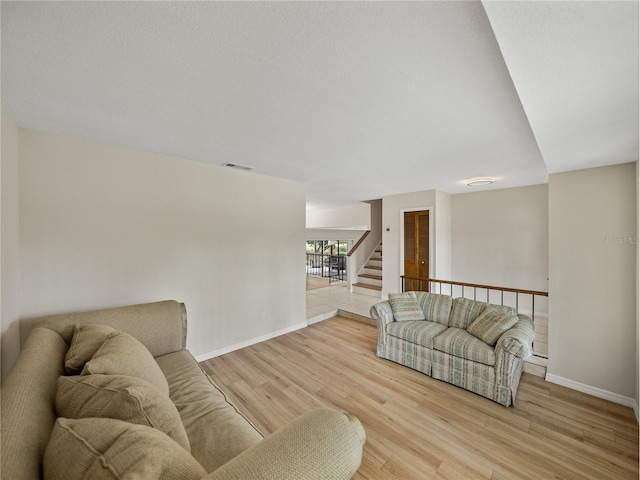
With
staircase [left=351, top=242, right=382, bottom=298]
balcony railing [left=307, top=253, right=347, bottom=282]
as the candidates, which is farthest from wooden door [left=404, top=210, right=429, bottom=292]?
balcony railing [left=307, top=253, right=347, bottom=282]

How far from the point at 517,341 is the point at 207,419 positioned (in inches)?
99.8

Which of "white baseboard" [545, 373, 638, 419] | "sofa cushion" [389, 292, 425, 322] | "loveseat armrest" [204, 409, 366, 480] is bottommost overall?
"white baseboard" [545, 373, 638, 419]

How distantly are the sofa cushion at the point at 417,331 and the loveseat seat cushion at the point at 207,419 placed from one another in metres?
2.07

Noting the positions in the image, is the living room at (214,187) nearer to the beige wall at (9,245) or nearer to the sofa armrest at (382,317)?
the beige wall at (9,245)

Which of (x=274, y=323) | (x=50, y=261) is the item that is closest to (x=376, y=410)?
(x=274, y=323)

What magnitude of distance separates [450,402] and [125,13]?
3433 millimetres

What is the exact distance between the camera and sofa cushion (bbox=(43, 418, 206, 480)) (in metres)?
0.62

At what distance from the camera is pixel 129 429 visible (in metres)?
0.75

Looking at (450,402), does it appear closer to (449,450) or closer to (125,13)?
(449,450)

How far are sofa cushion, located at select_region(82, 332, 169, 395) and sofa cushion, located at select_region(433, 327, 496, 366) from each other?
251cm

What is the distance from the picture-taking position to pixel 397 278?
217 inches

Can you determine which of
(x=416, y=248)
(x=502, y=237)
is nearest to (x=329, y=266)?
(x=416, y=248)

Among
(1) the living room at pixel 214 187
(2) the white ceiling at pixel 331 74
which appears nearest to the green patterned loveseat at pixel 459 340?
(1) the living room at pixel 214 187

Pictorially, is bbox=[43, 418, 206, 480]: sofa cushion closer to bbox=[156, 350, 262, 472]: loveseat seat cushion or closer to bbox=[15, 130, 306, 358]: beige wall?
bbox=[156, 350, 262, 472]: loveseat seat cushion
